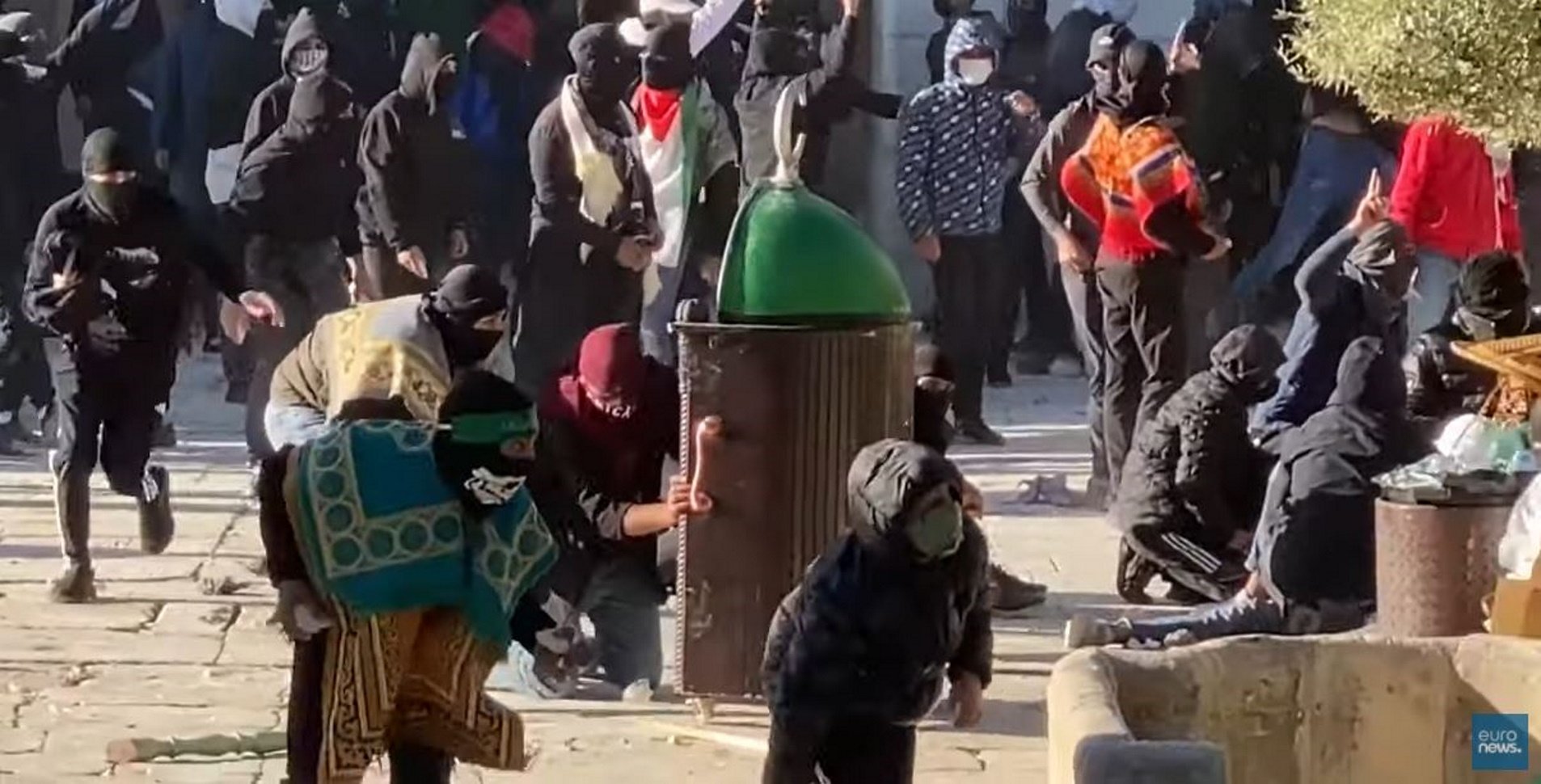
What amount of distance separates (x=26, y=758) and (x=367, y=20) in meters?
6.86

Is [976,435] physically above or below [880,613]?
below

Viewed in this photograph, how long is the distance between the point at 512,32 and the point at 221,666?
537cm

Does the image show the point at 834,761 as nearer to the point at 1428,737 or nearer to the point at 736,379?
the point at 1428,737

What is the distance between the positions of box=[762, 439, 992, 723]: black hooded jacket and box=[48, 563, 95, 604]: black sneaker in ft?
13.8

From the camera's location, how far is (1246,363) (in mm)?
9383

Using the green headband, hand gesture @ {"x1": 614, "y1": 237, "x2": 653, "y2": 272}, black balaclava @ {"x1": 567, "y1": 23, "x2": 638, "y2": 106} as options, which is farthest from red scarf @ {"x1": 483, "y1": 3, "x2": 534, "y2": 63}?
the green headband

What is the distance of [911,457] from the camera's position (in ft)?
19.5

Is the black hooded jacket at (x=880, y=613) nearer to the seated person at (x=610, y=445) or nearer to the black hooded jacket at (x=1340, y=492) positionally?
the seated person at (x=610, y=445)

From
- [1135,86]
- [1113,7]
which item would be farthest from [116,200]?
[1113,7]

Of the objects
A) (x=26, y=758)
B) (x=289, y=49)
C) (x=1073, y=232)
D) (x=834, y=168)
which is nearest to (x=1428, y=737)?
(x=26, y=758)

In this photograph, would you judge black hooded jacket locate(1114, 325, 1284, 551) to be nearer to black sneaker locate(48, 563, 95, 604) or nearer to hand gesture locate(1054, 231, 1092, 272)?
hand gesture locate(1054, 231, 1092, 272)

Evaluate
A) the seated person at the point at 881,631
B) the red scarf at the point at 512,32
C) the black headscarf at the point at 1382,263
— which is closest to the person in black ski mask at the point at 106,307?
the black headscarf at the point at 1382,263

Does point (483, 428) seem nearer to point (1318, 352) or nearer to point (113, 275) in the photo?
point (113, 275)

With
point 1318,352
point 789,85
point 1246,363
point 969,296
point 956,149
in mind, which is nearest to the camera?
point 1246,363
